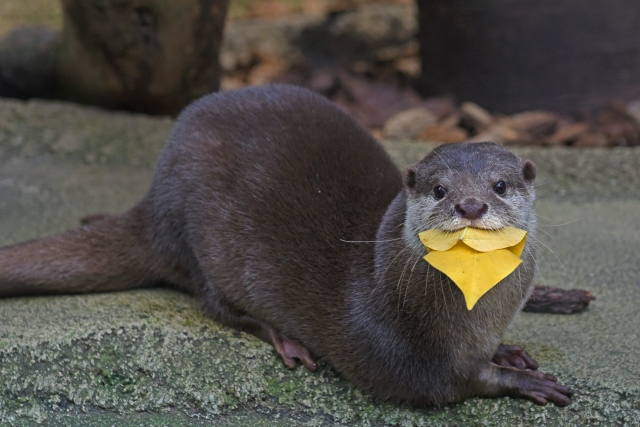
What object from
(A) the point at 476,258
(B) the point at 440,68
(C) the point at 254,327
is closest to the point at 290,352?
(C) the point at 254,327

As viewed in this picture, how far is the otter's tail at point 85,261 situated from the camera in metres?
2.26

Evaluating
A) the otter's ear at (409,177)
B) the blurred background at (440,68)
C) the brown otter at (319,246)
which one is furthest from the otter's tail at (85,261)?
the blurred background at (440,68)

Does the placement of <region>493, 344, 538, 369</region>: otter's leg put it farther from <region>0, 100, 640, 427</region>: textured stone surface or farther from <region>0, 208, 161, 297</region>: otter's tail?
<region>0, 208, 161, 297</region>: otter's tail

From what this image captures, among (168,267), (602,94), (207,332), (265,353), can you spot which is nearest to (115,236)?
(168,267)

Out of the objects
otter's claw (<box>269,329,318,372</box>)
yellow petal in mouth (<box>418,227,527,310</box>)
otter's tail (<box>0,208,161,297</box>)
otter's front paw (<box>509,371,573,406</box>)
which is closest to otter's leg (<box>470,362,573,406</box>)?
otter's front paw (<box>509,371,573,406</box>)

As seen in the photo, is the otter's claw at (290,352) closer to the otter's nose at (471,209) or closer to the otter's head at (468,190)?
the otter's head at (468,190)

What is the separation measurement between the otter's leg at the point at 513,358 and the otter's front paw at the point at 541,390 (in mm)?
78

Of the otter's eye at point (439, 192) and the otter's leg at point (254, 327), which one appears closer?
the otter's eye at point (439, 192)

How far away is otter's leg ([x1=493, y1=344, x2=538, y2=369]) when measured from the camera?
6.36ft

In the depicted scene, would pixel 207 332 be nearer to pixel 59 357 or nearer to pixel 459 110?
pixel 59 357

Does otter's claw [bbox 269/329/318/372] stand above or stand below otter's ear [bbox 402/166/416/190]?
below

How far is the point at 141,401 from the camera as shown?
1942 millimetres

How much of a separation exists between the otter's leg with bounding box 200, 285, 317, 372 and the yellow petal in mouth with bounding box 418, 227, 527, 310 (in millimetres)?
549

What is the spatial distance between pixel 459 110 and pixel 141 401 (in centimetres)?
249
